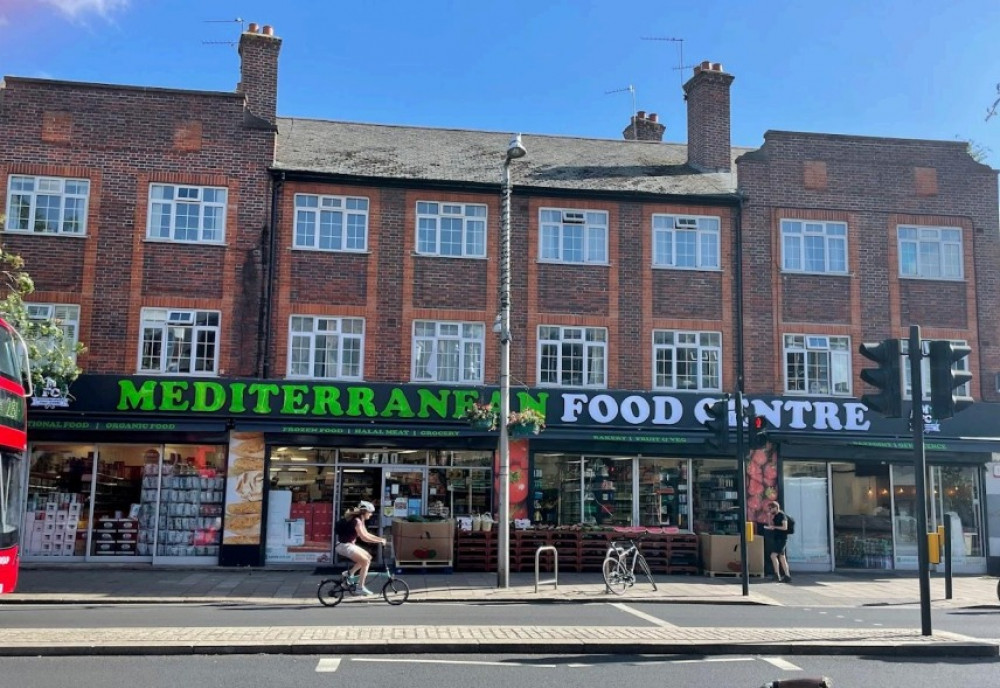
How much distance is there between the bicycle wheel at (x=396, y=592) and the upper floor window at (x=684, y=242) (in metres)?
10.2

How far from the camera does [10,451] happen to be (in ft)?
39.4

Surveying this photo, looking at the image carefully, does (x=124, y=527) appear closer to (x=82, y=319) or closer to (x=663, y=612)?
(x=82, y=319)

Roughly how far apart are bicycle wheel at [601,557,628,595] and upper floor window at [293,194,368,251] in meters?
8.68

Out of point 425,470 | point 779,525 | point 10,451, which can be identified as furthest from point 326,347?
point 779,525

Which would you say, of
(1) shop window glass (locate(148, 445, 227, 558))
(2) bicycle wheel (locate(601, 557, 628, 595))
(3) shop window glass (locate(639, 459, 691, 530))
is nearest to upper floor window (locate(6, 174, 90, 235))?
(1) shop window glass (locate(148, 445, 227, 558))

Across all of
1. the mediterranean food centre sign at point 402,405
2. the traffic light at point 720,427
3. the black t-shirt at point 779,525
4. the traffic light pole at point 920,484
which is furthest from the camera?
the mediterranean food centre sign at point 402,405

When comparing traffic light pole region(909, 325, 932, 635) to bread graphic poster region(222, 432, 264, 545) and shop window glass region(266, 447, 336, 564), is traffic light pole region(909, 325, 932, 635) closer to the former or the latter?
shop window glass region(266, 447, 336, 564)

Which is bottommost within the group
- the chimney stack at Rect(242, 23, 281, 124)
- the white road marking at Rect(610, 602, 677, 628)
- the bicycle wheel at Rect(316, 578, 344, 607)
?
the white road marking at Rect(610, 602, 677, 628)

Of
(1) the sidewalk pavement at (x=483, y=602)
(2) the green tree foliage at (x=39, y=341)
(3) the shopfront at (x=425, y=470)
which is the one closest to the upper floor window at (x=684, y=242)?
(3) the shopfront at (x=425, y=470)

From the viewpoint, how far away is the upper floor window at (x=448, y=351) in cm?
2045

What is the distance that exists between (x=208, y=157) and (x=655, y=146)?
11.7m

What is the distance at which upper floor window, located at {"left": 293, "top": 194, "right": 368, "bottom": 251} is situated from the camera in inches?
810

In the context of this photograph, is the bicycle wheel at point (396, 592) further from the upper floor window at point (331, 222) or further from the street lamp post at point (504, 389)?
the upper floor window at point (331, 222)

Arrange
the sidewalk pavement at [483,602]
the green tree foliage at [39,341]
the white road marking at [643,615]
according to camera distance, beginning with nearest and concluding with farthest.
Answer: the sidewalk pavement at [483,602], the white road marking at [643,615], the green tree foliage at [39,341]
